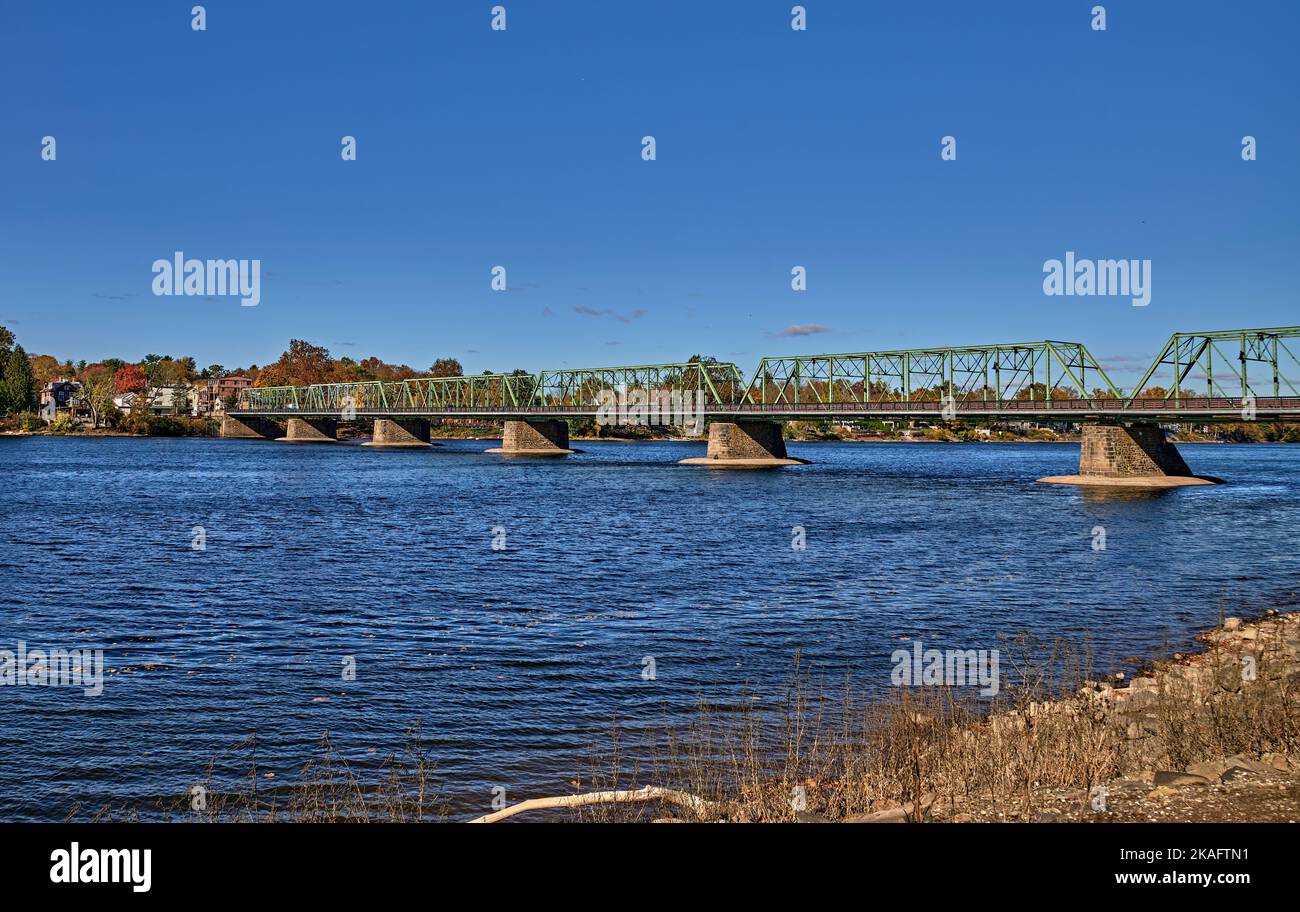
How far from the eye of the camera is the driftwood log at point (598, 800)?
13.1m

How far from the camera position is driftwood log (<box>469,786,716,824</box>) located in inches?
517

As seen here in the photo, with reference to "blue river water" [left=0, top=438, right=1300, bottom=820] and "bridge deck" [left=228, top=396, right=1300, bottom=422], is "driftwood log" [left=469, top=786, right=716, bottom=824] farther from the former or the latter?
"bridge deck" [left=228, top=396, right=1300, bottom=422]

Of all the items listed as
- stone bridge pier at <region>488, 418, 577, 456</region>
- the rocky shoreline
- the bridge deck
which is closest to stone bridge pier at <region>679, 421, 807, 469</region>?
the bridge deck

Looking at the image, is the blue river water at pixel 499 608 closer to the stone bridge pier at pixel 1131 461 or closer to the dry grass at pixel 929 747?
the dry grass at pixel 929 747

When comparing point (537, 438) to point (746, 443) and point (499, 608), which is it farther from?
point (499, 608)

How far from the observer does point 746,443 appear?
154 metres

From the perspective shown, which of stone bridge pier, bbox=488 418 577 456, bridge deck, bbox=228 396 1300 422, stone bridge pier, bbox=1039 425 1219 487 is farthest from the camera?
stone bridge pier, bbox=488 418 577 456

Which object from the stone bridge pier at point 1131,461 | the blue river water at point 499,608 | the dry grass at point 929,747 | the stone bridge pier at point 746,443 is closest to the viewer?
the dry grass at point 929,747

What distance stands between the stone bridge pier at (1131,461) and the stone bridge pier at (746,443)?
5295 centimetres

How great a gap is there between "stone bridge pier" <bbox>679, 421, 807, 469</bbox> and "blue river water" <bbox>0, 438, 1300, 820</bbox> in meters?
74.0

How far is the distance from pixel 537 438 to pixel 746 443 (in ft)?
177

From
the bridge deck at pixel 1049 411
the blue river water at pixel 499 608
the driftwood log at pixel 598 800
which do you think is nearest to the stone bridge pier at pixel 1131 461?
the bridge deck at pixel 1049 411
